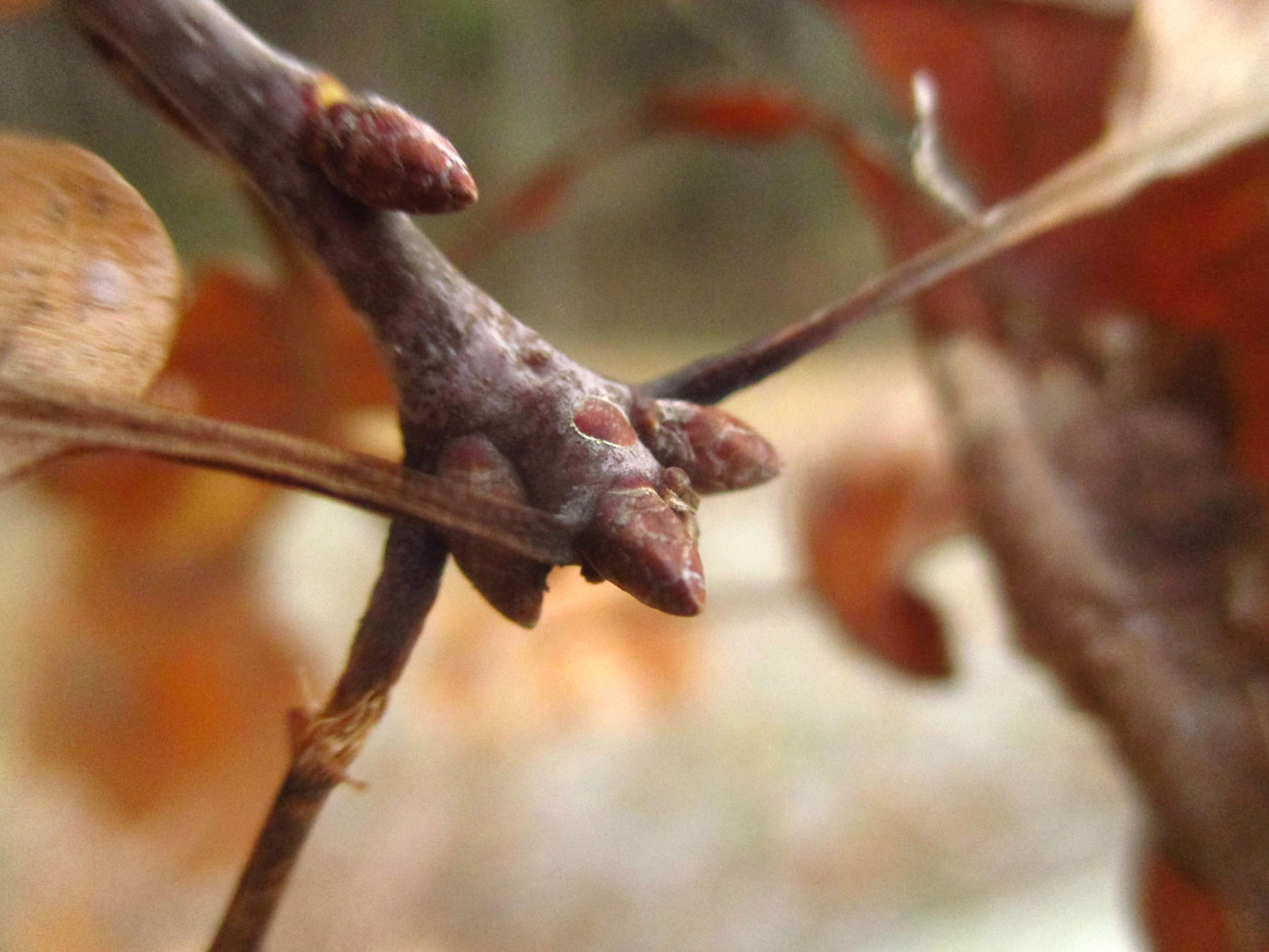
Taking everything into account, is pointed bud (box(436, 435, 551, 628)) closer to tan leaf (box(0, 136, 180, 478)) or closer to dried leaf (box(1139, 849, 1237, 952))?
tan leaf (box(0, 136, 180, 478))

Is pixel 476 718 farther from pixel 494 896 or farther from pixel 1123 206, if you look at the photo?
pixel 1123 206

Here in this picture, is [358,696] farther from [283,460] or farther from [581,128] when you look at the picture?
[581,128]

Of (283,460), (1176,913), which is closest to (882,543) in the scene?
(1176,913)

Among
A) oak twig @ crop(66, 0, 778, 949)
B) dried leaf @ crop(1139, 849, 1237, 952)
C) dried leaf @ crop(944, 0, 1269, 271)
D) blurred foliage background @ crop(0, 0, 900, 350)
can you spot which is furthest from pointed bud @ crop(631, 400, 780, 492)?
dried leaf @ crop(1139, 849, 1237, 952)

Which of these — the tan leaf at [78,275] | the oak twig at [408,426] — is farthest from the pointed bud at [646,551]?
the tan leaf at [78,275]

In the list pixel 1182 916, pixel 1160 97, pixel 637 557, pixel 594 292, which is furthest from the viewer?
pixel 594 292

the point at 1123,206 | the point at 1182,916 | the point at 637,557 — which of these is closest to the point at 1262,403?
the point at 1123,206
